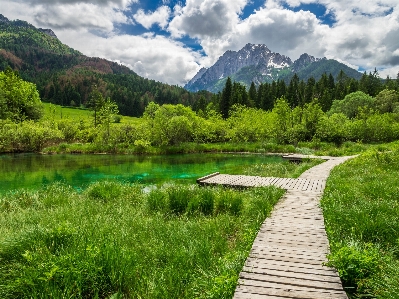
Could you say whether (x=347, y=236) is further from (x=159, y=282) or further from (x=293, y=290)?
(x=159, y=282)

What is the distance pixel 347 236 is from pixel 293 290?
2.84 metres

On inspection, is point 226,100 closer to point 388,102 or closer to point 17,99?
point 388,102

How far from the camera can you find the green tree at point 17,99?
5779 centimetres

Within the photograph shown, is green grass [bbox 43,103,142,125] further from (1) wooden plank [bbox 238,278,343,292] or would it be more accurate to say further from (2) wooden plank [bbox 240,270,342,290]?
(1) wooden plank [bbox 238,278,343,292]

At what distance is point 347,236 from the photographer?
6285 mm

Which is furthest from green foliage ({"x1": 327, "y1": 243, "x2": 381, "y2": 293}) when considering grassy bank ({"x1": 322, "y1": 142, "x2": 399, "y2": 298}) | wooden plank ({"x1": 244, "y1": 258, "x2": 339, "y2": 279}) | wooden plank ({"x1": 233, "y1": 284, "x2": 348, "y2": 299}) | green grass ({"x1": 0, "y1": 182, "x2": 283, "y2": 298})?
green grass ({"x1": 0, "y1": 182, "x2": 283, "y2": 298})

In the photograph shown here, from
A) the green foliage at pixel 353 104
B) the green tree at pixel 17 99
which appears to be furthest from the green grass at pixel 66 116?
the green foliage at pixel 353 104

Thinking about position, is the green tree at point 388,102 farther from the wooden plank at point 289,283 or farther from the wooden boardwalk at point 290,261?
the wooden plank at point 289,283

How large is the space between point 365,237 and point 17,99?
233ft

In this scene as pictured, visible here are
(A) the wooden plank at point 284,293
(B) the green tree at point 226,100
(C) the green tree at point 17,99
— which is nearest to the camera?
(A) the wooden plank at point 284,293

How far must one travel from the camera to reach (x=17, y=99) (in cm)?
6103

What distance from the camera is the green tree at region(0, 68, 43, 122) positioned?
57791 mm

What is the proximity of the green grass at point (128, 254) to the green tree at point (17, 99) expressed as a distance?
59075 mm

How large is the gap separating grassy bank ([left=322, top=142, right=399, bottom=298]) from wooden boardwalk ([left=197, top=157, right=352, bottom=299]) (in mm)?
271
